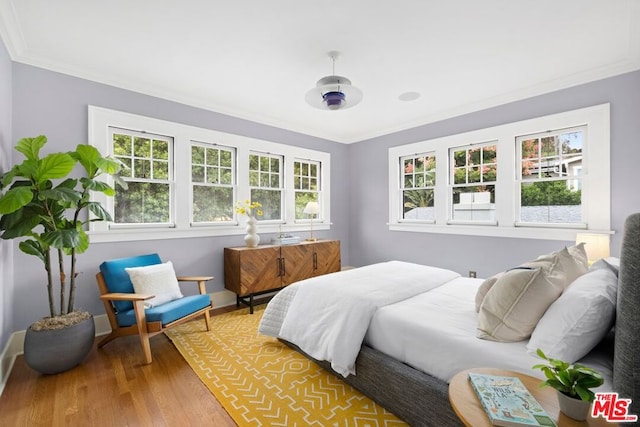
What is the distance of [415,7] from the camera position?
2.19 meters

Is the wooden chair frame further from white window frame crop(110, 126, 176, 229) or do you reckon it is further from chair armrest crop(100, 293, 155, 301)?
white window frame crop(110, 126, 176, 229)

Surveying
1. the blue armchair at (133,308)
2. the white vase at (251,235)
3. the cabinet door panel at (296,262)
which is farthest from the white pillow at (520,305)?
the white vase at (251,235)

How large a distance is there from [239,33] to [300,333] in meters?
2.56

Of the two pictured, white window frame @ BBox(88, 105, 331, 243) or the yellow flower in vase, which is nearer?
white window frame @ BBox(88, 105, 331, 243)

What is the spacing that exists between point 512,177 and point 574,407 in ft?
11.6

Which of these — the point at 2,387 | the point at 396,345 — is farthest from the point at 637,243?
the point at 2,387

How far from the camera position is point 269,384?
7.43 ft

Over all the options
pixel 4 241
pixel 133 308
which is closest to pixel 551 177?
pixel 133 308

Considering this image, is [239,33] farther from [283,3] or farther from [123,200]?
[123,200]

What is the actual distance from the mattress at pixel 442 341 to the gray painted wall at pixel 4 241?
3.00m

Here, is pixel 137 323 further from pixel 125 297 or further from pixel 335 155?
pixel 335 155

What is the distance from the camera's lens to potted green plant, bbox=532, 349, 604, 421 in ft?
3.14

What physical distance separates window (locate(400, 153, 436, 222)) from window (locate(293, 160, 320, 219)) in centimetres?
152

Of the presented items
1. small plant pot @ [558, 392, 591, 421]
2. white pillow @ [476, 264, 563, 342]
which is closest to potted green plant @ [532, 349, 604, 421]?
small plant pot @ [558, 392, 591, 421]
